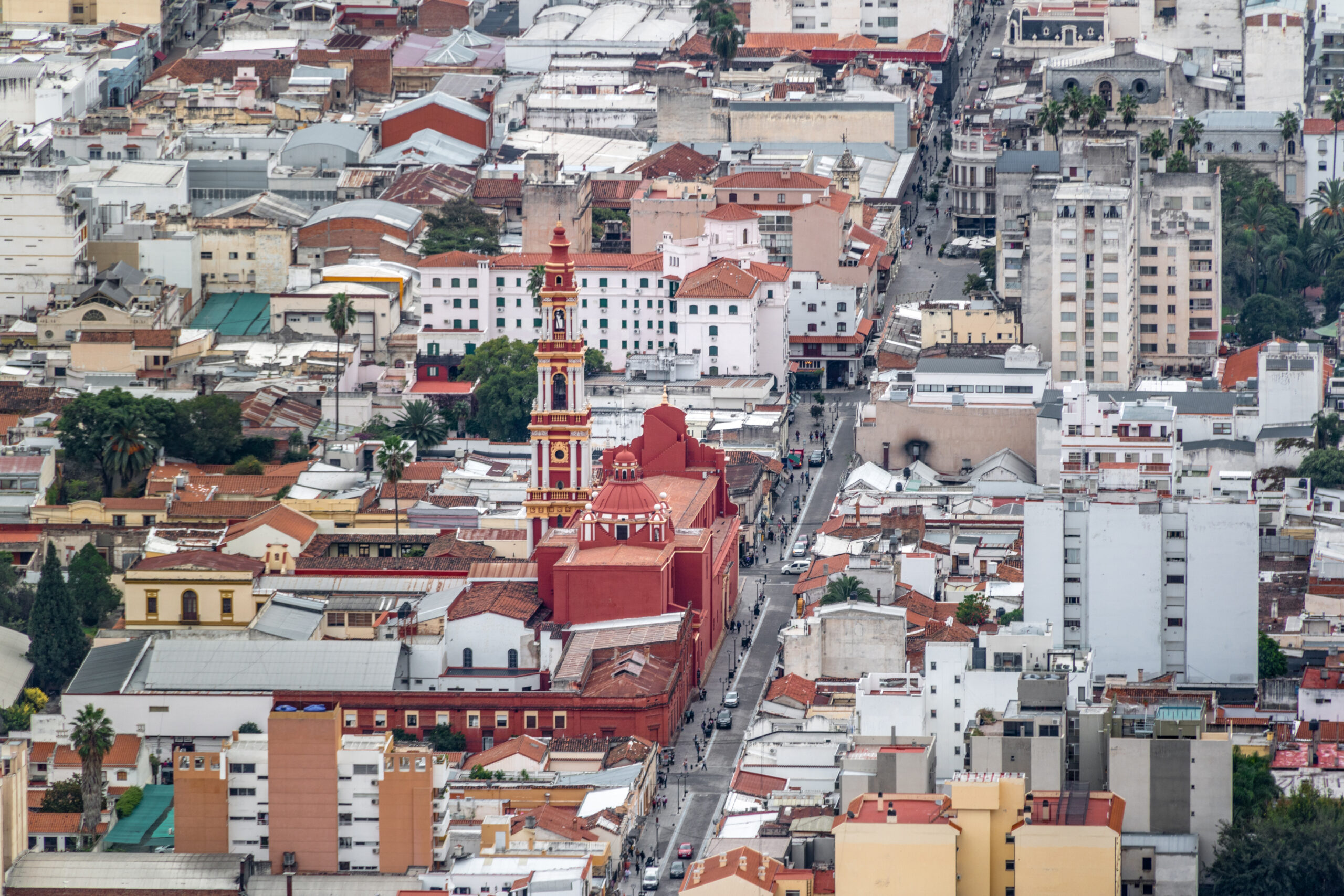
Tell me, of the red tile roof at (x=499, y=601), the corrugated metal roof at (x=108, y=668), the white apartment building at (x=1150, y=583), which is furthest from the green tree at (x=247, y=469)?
the white apartment building at (x=1150, y=583)

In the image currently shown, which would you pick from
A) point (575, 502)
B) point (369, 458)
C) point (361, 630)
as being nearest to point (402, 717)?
point (361, 630)

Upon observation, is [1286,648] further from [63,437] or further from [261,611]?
[63,437]

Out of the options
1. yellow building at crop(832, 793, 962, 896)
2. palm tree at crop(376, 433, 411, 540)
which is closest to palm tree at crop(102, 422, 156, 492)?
palm tree at crop(376, 433, 411, 540)

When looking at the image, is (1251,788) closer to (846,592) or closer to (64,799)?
(846,592)

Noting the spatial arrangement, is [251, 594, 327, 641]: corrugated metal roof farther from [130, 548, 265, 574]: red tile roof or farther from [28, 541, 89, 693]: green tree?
[28, 541, 89, 693]: green tree

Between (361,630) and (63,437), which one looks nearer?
(361,630)

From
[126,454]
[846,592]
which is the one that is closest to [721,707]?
[846,592]
